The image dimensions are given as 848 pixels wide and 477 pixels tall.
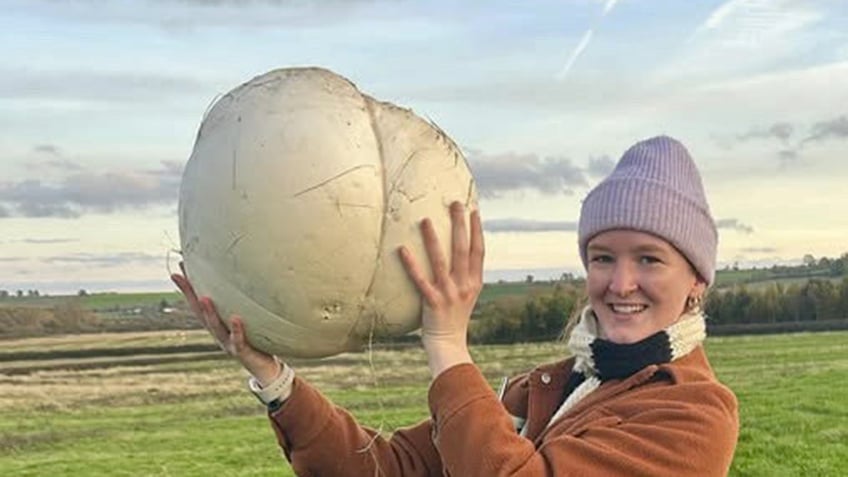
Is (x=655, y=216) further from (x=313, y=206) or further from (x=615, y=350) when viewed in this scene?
(x=313, y=206)

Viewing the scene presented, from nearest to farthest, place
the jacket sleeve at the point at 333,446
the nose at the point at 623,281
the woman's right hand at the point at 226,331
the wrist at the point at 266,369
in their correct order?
1. the nose at the point at 623,281
2. the woman's right hand at the point at 226,331
3. the wrist at the point at 266,369
4. the jacket sleeve at the point at 333,446

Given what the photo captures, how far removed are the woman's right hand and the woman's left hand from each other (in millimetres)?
481

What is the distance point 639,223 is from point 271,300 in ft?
2.96

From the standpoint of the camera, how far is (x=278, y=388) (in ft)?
10.8

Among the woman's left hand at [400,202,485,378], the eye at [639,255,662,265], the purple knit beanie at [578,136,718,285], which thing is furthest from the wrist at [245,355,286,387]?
the eye at [639,255,662,265]

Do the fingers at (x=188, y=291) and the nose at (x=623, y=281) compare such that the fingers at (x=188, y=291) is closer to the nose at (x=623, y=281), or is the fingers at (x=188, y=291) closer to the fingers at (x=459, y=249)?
the fingers at (x=459, y=249)

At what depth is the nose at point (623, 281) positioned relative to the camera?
2.87 meters

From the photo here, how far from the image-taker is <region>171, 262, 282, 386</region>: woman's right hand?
2971 mm

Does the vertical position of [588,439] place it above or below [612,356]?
below

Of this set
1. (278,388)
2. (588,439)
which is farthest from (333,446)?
(588,439)

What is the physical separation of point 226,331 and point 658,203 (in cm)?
113

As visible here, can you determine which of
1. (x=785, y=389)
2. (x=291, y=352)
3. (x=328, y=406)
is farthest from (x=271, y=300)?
(x=785, y=389)

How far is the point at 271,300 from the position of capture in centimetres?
283

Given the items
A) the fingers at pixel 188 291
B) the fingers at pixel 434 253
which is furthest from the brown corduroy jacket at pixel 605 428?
the fingers at pixel 188 291
